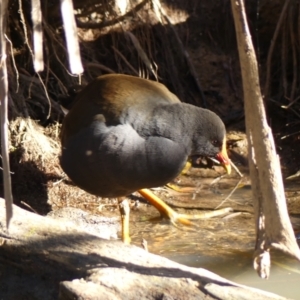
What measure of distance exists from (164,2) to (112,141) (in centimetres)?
283

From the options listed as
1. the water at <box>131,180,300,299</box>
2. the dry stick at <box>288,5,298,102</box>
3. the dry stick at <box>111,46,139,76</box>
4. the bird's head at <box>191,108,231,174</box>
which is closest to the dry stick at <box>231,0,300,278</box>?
the water at <box>131,180,300,299</box>

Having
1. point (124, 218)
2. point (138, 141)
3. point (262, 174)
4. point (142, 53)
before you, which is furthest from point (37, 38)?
point (142, 53)

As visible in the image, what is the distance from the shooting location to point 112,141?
4.03 m

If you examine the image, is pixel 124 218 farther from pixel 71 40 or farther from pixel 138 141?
pixel 71 40

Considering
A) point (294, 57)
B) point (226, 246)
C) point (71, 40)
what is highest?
point (71, 40)

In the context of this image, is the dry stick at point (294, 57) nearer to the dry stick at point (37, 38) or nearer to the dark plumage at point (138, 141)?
the dark plumage at point (138, 141)

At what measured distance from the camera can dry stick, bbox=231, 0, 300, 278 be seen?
6.89 ft

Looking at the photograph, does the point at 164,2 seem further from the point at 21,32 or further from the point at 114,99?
the point at 114,99

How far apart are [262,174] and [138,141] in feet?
6.30

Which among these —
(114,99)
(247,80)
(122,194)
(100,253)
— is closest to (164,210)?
(122,194)

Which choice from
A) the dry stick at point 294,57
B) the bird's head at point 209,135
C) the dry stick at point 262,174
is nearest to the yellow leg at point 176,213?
the bird's head at point 209,135

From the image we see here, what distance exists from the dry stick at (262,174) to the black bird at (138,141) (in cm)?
182

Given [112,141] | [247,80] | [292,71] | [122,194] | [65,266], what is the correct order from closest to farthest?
1. [247,80]
2. [65,266]
3. [112,141]
4. [122,194]
5. [292,71]

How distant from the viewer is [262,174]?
2.15 metres
